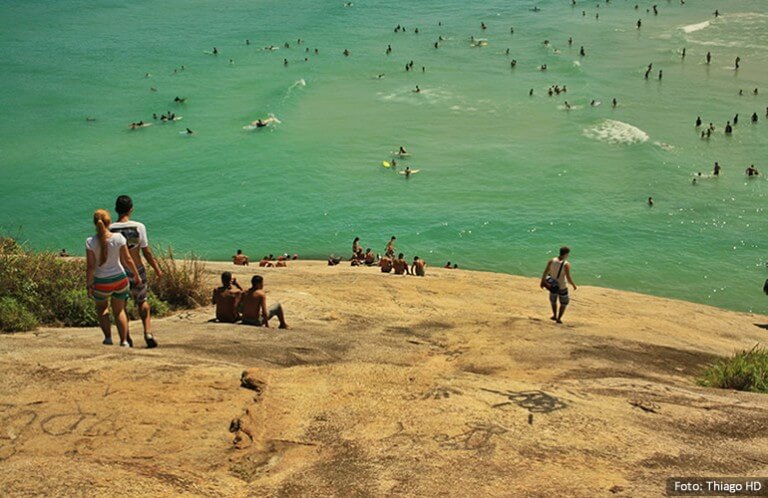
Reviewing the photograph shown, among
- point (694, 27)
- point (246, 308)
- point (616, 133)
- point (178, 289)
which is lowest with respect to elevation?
point (178, 289)

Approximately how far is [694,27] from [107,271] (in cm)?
8104

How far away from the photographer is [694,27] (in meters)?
78.8

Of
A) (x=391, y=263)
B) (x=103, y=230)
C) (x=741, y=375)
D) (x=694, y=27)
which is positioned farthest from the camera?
(x=694, y=27)

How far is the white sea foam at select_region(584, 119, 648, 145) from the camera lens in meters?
50.6

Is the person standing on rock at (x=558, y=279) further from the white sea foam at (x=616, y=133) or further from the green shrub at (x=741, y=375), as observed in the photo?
the white sea foam at (x=616, y=133)

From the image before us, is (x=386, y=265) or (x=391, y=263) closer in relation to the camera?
(x=386, y=265)

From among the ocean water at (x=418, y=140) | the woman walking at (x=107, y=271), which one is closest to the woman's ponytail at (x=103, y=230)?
the woman walking at (x=107, y=271)

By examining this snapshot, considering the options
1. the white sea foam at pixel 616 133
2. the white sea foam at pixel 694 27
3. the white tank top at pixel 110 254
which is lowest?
the white sea foam at pixel 616 133

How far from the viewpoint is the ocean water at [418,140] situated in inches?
1511

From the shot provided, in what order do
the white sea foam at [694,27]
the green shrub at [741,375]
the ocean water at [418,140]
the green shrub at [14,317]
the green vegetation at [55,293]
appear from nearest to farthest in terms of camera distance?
the green shrub at [741,375]
the green shrub at [14,317]
the green vegetation at [55,293]
the ocean water at [418,140]
the white sea foam at [694,27]

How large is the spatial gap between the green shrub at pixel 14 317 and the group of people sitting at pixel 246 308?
10.2ft

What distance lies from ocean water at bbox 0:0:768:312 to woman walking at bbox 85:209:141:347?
84.8 feet

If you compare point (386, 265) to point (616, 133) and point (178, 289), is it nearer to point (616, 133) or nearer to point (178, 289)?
point (178, 289)

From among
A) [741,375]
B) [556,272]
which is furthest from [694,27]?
[741,375]
